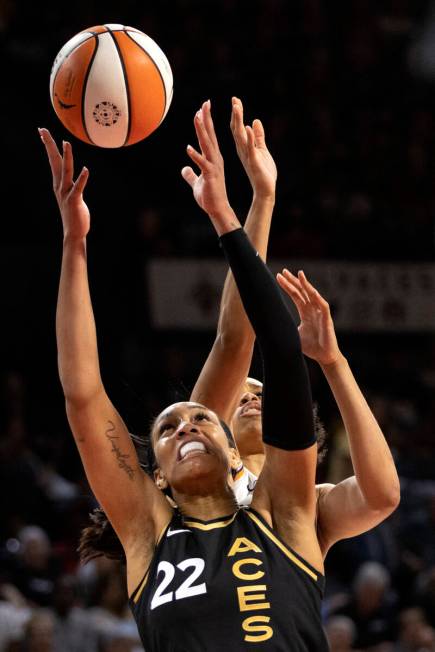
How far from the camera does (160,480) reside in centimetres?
342

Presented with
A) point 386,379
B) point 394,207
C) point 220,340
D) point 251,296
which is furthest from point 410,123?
point 251,296

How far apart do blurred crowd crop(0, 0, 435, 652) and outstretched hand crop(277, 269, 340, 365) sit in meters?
3.98

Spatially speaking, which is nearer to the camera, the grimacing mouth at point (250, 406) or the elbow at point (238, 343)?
the elbow at point (238, 343)

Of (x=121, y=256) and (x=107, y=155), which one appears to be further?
(x=107, y=155)

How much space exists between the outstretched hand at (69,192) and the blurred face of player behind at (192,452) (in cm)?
65

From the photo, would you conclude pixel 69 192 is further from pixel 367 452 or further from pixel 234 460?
pixel 367 452

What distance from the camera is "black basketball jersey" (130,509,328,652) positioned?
2.94 meters

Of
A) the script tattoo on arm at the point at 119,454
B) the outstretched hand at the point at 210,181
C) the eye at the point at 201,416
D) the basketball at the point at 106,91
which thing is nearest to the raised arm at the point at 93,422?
the script tattoo on arm at the point at 119,454

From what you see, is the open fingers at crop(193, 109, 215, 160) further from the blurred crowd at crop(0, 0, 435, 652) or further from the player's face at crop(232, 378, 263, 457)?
the blurred crowd at crop(0, 0, 435, 652)

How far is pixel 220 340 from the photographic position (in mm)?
3922

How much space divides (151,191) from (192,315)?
4.40ft

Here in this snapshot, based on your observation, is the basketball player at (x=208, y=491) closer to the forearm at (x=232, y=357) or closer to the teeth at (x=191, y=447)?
the teeth at (x=191, y=447)

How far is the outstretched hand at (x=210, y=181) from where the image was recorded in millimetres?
3234

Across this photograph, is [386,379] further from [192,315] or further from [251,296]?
[251,296]
